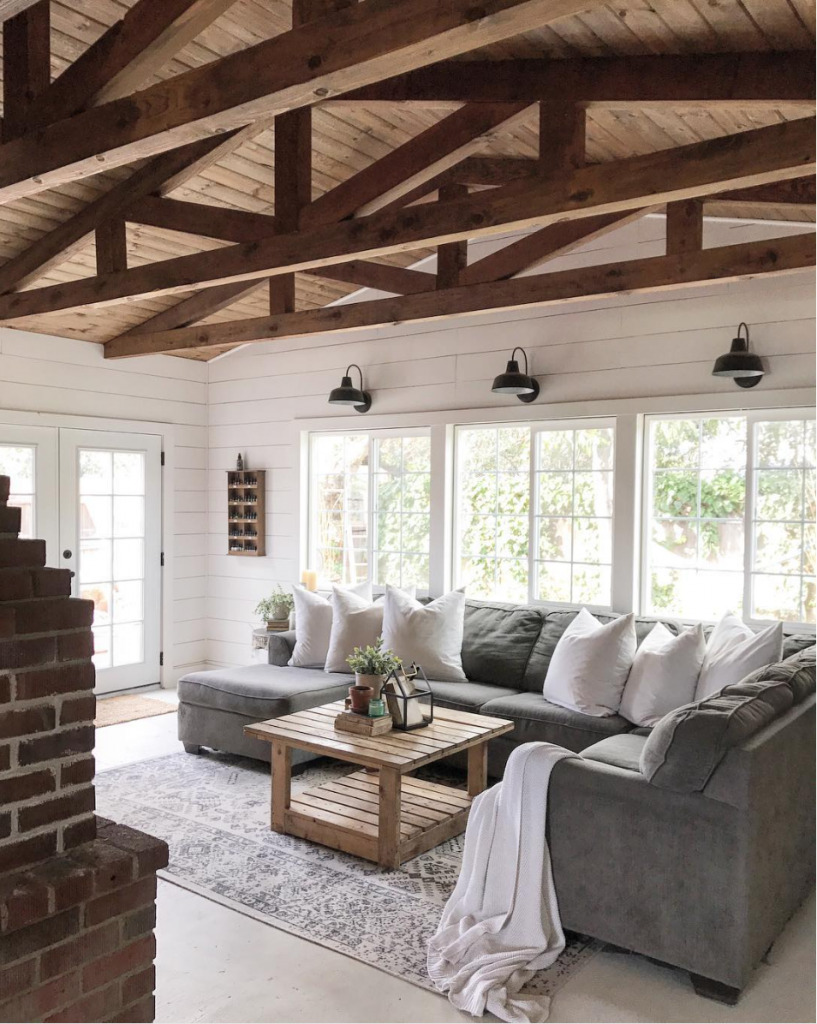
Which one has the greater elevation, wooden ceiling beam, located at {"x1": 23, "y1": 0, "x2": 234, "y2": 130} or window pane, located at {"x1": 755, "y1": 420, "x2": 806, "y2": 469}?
wooden ceiling beam, located at {"x1": 23, "y1": 0, "x2": 234, "y2": 130}

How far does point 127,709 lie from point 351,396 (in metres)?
2.77

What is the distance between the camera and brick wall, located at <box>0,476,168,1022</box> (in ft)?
5.77

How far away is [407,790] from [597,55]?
11.1ft

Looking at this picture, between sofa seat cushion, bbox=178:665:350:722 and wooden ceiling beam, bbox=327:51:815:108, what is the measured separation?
3054mm

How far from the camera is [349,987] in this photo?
2.85m

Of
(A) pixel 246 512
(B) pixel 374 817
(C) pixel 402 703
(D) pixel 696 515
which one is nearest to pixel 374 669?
(C) pixel 402 703

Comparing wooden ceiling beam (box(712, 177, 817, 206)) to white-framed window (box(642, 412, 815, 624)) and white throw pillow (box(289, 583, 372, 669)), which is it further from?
white throw pillow (box(289, 583, 372, 669))

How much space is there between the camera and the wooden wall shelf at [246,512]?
279 inches

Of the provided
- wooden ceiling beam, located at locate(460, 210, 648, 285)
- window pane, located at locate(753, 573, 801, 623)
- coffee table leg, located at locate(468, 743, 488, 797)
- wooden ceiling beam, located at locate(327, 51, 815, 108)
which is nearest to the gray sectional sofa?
coffee table leg, located at locate(468, 743, 488, 797)

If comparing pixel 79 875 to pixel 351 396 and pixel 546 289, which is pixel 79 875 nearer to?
pixel 546 289

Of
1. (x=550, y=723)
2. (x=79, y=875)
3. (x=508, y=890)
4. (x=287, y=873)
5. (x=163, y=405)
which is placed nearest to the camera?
(x=79, y=875)

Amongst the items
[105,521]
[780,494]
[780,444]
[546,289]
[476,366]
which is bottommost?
[105,521]

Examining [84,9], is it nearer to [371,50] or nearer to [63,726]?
[371,50]

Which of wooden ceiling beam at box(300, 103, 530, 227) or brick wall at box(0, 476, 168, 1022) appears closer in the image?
brick wall at box(0, 476, 168, 1022)
